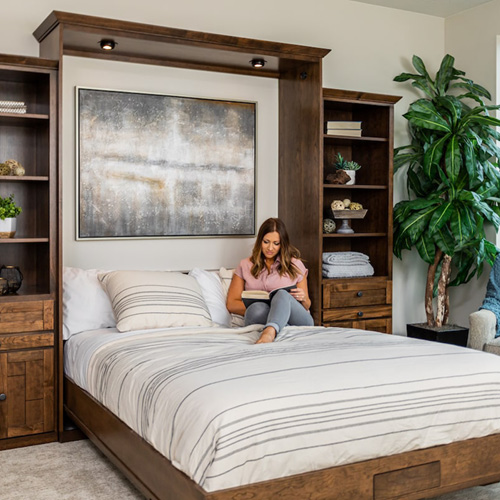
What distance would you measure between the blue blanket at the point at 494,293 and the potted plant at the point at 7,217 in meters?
2.94

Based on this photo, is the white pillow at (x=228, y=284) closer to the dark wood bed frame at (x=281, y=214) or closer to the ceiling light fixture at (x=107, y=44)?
the dark wood bed frame at (x=281, y=214)

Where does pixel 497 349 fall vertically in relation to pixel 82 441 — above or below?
above

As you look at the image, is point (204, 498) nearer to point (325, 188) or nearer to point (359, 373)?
point (359, 373)

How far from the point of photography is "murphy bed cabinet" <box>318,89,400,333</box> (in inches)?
175

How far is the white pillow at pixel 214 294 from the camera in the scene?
13.3ft

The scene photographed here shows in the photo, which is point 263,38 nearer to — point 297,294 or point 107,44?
point 107,44

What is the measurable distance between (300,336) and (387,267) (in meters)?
1.55

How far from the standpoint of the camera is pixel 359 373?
2.52 metres

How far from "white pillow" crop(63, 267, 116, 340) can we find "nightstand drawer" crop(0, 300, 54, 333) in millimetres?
155

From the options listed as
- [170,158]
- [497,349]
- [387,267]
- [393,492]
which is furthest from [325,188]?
[393,492]

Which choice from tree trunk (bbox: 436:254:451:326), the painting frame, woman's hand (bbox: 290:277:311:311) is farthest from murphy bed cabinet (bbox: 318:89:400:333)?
Answer: the painting frame

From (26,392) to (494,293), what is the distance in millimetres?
2996

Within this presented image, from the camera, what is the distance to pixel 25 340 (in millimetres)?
3537

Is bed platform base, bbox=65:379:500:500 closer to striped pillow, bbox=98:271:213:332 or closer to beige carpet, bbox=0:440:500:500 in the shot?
beige carpet, bbox=0:440:500:500
